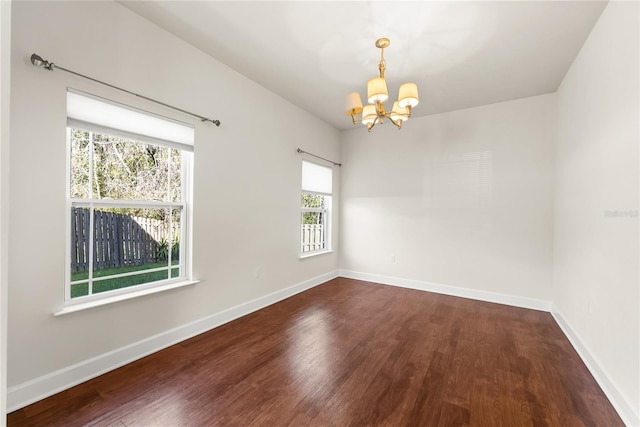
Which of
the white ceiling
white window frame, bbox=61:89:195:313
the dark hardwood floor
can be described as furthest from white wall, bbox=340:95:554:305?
white window frame, bbox=61:89:195:313

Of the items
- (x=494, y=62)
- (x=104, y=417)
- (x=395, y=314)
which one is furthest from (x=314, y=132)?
(x=104, y=417)

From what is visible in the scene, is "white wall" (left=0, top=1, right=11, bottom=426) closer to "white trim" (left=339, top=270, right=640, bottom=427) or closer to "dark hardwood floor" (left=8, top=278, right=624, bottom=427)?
"dark hardwood floor" (left=8, top=278, right=624, bottom=427)

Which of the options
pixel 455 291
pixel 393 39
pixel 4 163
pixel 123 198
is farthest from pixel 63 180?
pixel 455 291

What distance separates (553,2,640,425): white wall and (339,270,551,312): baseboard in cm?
68

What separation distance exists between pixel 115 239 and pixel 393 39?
295 cm

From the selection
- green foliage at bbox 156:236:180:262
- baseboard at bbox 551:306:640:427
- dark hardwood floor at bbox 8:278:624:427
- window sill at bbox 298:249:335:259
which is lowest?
dark hardwood floor at bbox 8:278:624:427

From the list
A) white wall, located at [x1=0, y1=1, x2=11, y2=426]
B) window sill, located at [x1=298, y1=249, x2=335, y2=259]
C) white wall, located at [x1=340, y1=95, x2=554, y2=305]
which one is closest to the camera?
white wall, located at [x1=0, y1=1, x2=11, y2=426]

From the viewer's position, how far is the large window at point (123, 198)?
1.96 m

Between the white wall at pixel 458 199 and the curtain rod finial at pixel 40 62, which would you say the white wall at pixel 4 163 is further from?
the white wall at pixel 458 199

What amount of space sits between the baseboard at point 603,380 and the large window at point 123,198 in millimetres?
3369

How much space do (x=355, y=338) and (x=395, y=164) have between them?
299 centimetres

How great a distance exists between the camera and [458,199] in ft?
13.2

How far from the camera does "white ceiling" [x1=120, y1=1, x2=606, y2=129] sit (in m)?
2.03

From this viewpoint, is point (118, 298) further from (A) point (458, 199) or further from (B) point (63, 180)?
(A) point (458, 199)
